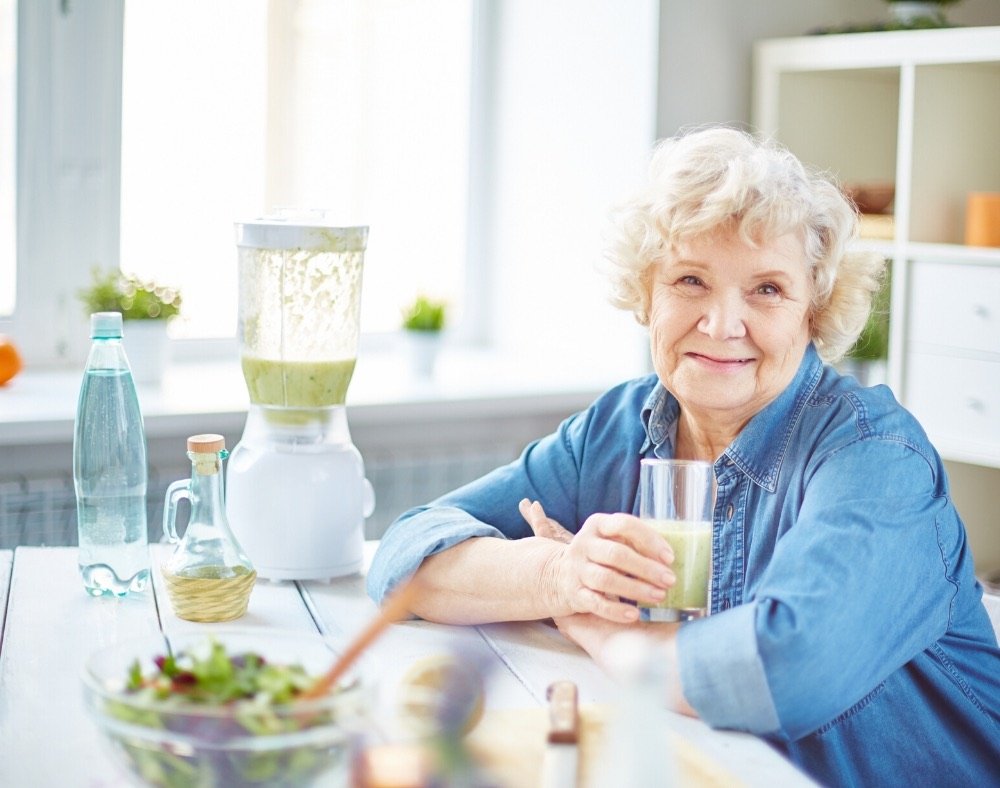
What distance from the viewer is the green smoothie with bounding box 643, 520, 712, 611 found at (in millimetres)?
1259

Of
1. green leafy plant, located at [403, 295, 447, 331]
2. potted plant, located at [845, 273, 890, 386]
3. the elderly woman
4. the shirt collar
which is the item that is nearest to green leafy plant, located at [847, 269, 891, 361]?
potted plant, located at [845, 273, 890, 386]

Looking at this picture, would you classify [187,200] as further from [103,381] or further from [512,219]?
[103,381]

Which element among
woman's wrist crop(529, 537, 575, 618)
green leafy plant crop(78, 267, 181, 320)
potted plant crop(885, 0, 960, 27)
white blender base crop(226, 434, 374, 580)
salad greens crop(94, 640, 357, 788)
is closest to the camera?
salad greens crop(94, 640, 357, 788)

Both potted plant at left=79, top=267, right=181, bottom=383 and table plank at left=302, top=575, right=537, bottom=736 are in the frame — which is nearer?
table plank at left=302, top=575, right=537, bottom=736

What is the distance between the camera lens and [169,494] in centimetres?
148

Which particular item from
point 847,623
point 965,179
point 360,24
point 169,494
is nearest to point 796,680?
point 847,623

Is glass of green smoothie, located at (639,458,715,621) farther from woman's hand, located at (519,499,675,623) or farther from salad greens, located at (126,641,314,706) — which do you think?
salad greens, located at (126,641,314,706)

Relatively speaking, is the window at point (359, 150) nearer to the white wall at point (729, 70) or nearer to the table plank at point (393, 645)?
the white wall at point (729, 70)

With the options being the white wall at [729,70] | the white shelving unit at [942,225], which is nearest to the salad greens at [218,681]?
the white shelving unit at [942,225]

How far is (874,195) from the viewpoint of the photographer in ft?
9.48

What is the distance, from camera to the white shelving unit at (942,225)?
8.54 feet

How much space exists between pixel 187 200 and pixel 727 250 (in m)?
1.88

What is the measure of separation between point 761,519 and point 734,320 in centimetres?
21

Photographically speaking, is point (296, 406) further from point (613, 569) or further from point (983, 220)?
point (983, 220)
